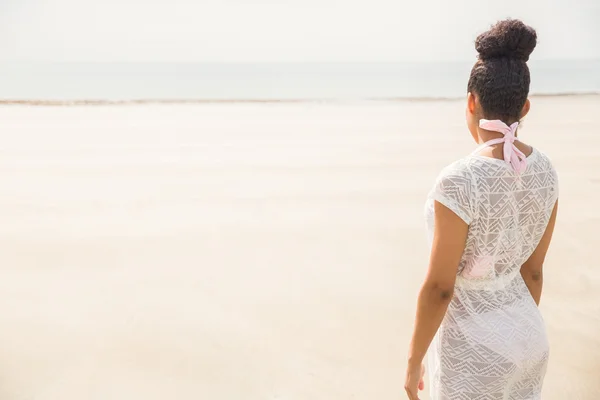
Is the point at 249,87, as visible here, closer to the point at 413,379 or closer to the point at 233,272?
the point at 233,272

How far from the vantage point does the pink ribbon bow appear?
148 centimetres

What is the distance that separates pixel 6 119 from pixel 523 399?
50.7 feet

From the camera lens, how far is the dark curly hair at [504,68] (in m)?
1.46

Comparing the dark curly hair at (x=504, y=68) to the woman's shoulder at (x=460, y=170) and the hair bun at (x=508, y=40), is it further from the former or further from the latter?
the woman's shoulder at (x=460, y=170)

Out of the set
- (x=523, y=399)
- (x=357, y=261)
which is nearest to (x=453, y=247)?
(x=523, y=399)

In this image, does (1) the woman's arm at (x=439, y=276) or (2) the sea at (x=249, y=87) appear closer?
(1) the woman's arm at (x=439, y=276)

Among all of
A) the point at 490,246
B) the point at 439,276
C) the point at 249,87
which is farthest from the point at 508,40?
the point at 249,87

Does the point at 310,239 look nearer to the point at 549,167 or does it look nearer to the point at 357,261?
the point at 357,261

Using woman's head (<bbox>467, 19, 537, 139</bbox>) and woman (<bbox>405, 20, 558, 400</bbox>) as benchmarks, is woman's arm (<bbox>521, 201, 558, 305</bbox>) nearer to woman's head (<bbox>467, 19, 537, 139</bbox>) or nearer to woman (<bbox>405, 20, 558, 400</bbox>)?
woman (<bbox>405, 20, 558, 400</bbox>)

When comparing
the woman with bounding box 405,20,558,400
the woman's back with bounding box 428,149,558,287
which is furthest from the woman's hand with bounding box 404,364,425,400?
the woman's back with bounding box 428,149,558,287

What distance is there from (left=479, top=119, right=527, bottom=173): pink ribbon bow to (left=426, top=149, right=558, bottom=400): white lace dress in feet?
0.08

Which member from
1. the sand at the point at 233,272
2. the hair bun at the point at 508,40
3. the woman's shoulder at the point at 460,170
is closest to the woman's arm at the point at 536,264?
the woman's shoulder at the point at 460,170

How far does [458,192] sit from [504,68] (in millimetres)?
380

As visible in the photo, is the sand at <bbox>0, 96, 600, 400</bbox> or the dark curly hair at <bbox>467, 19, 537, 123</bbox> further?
the sand at <bbox>0, 96, 600, 400</bbox>
